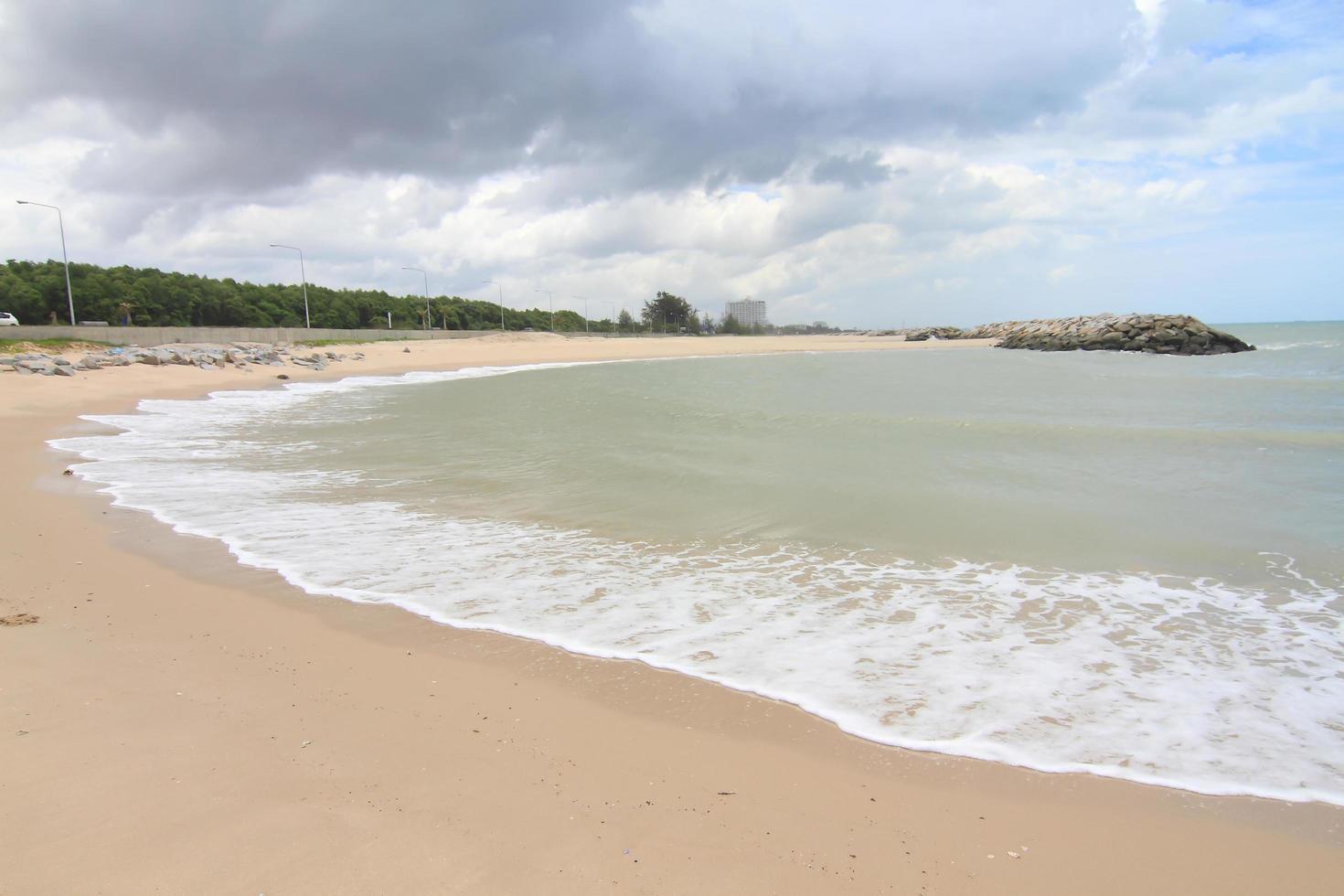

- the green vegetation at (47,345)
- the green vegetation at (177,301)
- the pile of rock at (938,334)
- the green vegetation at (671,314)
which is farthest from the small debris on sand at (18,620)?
the green vegetation at (671,314)

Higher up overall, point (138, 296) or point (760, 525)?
point (138, 296)

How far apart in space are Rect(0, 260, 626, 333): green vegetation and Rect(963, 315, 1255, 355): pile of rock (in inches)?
2883

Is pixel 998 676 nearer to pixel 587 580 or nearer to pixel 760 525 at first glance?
pixel 587 580

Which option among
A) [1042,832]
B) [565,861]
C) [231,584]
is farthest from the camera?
[231,584]

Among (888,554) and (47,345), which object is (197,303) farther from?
(888,554)

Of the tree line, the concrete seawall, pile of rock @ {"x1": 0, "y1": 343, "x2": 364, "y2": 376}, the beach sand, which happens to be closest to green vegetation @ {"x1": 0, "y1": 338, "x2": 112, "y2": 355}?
the concrete seawall

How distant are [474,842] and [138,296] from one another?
75.7m

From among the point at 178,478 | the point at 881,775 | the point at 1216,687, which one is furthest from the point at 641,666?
the point at 178,478

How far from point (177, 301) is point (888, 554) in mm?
76510

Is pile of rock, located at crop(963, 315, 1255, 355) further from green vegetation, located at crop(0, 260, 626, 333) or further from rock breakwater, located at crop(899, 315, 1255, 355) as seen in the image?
green vegetation, located at crop(0, 260, 626, 333)

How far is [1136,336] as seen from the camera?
2160 inches

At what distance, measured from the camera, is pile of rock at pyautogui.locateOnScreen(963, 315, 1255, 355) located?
5141cm

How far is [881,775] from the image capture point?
9.98 feet

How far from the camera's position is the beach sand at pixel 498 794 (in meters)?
2.37
